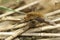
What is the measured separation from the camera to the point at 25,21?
3.00ft

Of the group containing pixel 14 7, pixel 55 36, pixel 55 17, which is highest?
pixel 14 7

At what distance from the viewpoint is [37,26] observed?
3.00ft

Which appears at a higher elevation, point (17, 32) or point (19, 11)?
point (19, 11)

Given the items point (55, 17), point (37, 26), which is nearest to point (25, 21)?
point (37, 26)

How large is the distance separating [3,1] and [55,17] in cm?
34

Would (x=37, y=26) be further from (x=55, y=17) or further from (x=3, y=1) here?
(x=3, y=1)

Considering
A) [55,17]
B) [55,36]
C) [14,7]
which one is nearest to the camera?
[55,36]

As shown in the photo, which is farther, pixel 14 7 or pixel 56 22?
pixel 14 7

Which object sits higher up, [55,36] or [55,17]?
[55,17]

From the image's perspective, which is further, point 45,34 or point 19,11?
point 19,11

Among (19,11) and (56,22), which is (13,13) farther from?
(56,22)

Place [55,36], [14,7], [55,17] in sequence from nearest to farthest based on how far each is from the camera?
1. [55,36]
2. [55,17]
3. [14,7]

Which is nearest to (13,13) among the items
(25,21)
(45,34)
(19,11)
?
(19,11)

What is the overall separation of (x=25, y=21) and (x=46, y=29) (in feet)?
0.36
